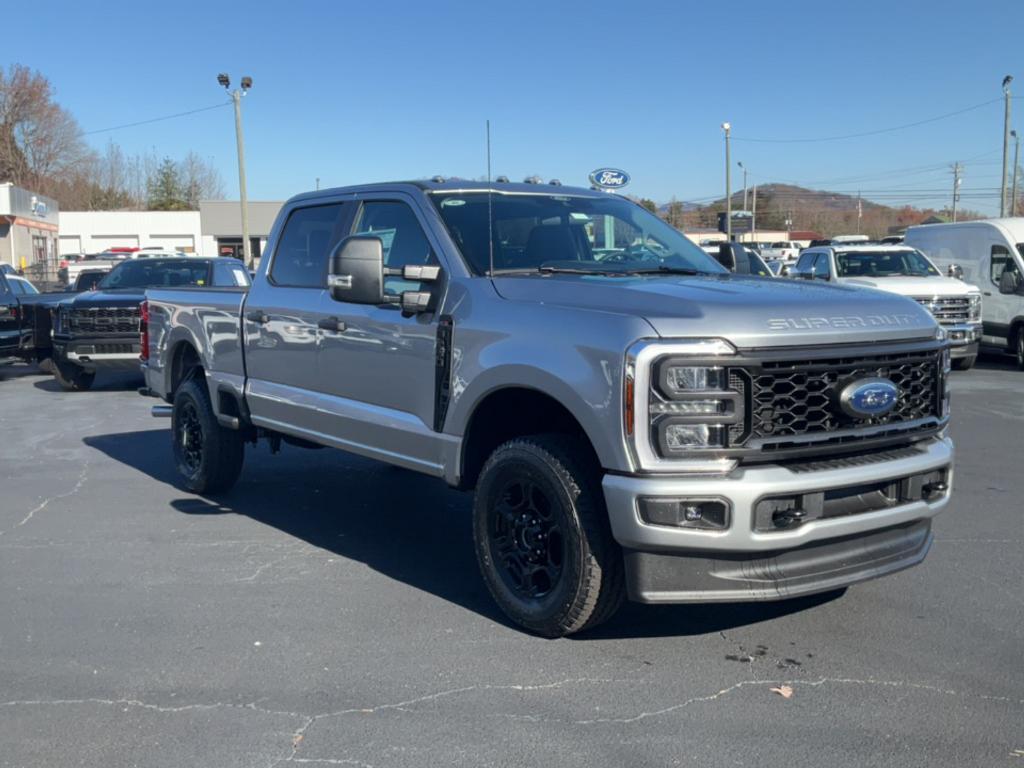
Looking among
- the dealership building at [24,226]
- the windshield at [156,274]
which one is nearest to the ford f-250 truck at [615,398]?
the windshield at [156,274]

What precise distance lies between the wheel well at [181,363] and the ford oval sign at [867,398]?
16.9ft

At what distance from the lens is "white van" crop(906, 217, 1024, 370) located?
1587 centimetres

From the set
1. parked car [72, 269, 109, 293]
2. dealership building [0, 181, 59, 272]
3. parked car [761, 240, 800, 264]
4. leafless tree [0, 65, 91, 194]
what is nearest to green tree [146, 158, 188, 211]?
leafless tree [0, 65, 91, 194]

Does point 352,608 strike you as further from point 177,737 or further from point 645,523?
point 645,523

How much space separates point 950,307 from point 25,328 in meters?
13.5

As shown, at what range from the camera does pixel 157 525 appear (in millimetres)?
6844

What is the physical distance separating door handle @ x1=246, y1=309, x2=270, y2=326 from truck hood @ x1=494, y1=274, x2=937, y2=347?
7.18ft

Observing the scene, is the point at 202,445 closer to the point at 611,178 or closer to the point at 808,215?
the point at 611,178

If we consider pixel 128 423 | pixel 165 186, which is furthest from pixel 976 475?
pixel 165 186

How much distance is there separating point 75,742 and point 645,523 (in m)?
2.23

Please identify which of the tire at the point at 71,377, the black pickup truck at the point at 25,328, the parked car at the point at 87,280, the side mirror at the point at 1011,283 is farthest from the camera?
the parked car at the point at 87,280

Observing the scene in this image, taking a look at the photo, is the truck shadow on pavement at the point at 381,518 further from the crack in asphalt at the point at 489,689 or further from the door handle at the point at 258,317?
the door handle at the point at 258,317

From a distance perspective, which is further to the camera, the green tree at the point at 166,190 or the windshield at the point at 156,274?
the green tree at the point at 166,190

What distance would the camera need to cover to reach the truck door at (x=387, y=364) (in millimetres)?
5203
